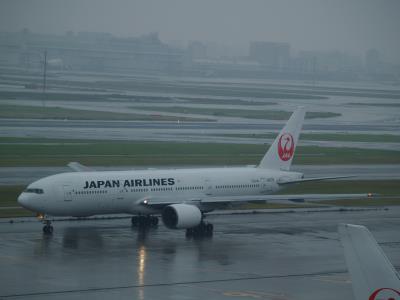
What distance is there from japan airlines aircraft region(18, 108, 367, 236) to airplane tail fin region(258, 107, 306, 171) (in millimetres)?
881

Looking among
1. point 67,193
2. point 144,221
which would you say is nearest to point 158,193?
point 144,221

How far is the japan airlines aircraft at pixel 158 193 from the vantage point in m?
48.8

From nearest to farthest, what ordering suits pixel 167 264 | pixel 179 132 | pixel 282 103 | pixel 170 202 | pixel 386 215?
pixel 167 264
pixel 170 202
pixel 386 215
pixel 179 132
pixel 282 103

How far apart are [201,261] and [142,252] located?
→ 343cm

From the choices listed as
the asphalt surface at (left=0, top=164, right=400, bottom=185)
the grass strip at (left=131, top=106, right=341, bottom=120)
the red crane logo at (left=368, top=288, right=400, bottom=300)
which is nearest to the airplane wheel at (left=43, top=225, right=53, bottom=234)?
the asphalt surface at (left=0, top=164, right=400, bottom=185)

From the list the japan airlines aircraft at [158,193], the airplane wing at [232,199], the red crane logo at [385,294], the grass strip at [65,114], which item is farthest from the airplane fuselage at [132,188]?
the grass strip at [65,114]

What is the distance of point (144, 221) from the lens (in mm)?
52812

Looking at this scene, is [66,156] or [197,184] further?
[66,156]

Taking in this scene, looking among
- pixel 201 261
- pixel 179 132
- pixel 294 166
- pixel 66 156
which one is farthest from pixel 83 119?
pixel 201 261

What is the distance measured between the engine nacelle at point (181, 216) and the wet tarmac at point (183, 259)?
83 cm

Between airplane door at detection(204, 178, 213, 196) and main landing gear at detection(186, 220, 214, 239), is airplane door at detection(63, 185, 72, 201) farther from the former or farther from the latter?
airplane door at detection(204, 178, 213, 196)

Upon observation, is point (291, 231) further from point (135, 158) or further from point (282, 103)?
point (282, 103)

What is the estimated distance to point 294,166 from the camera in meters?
82.4

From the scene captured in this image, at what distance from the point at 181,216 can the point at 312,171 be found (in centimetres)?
3251
